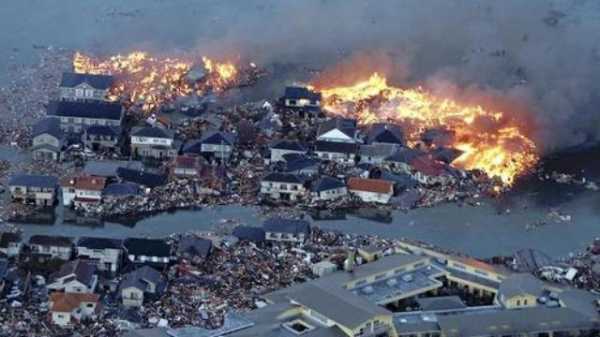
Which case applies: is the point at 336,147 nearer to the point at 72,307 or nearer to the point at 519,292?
the point at 519,292

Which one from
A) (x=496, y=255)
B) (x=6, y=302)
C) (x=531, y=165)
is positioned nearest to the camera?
(x=6, y=302)

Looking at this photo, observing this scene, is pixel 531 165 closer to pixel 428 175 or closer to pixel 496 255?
pixel 428 175

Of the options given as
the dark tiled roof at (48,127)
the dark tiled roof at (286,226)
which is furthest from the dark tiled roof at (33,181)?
the dark tiled roof at (286,226)

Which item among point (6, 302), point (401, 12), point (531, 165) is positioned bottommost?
point (6, 302)

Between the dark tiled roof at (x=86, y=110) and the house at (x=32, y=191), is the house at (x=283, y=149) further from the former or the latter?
the house at (x=32, y=191)

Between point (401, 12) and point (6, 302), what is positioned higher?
point (401, 12)

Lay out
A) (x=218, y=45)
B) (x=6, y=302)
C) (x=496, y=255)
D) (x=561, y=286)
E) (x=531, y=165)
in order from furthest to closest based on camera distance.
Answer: (x=218, y=45)
(x=531, y=165)
(x=496, y=255)
(x=561, y=286)
(x=6, y=302)

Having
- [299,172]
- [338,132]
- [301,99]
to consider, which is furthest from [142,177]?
[301,99]

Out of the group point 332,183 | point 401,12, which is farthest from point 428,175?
point 401,12

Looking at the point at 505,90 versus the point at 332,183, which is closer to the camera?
the point at 332,183
